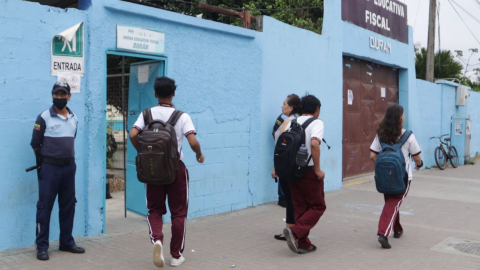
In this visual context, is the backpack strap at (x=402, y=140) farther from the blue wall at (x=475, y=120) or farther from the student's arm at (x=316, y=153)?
the blue wall at (x=475, y=120)

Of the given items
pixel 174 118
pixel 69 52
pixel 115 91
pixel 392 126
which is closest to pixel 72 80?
pixel 69 52

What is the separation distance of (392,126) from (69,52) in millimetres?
3831

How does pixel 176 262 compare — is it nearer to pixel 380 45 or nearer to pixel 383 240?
pixel 383 240

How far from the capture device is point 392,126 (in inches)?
237

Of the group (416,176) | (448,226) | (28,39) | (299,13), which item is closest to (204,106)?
(28,39)

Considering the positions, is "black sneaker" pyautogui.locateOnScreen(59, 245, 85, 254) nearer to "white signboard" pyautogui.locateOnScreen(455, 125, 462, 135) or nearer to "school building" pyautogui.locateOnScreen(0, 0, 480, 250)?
"school building" pyautogui.locateOnScreen(0, 0, 480, 250)

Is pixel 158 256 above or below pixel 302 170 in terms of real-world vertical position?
below

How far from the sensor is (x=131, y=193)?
295 inches

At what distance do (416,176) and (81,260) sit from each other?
10471 millimetres

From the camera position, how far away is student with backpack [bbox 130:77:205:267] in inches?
184

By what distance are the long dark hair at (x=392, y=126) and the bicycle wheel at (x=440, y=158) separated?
10180 mm

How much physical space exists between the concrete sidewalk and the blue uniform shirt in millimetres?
1094

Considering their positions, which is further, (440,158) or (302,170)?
(440,158)

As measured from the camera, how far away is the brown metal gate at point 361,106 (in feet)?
38.6
